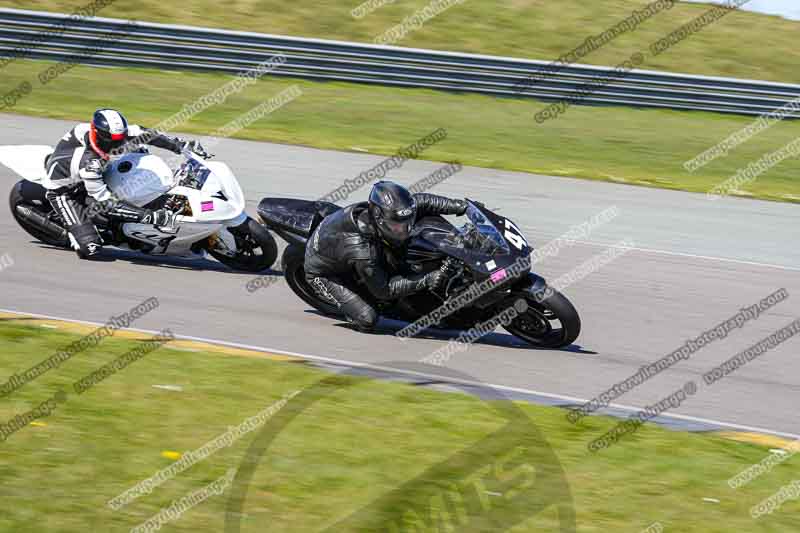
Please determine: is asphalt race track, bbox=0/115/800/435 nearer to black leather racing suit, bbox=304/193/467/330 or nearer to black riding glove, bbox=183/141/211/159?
black leather racing suit, bbox=304/193/467/330

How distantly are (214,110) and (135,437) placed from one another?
14774 mm

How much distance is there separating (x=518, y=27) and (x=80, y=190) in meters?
17.2

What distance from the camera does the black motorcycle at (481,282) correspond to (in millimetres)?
9500

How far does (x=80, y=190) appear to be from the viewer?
39.5 ft

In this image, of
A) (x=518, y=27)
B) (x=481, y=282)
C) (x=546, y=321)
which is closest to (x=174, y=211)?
(x=481, y=282)

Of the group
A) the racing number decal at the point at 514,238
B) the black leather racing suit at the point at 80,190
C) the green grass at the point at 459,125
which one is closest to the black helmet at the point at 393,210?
the racing number decal at the point at 514,238

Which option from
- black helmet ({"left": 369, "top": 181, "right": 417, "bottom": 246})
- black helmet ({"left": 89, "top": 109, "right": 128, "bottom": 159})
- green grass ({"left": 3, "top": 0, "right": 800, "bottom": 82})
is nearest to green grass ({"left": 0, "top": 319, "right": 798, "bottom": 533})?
black helmet ({"left": 369, "top": 181, "right": 417, "bottom": 246})

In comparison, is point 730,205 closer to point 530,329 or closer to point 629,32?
point 530,329

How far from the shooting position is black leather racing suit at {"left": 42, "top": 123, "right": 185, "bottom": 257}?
11.9m

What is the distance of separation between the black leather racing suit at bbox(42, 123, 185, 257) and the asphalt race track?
0.37 m

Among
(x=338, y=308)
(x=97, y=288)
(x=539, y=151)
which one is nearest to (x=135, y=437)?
(x=338, y=308)

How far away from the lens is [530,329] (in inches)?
398

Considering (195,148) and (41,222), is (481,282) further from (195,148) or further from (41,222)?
(41,222)

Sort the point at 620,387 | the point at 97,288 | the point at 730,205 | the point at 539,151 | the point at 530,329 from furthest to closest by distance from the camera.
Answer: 1. the point at 539,151
2. the point at 730,205
3. the point at 97,288
4. the point at 530,329
5. the point at 620,387
